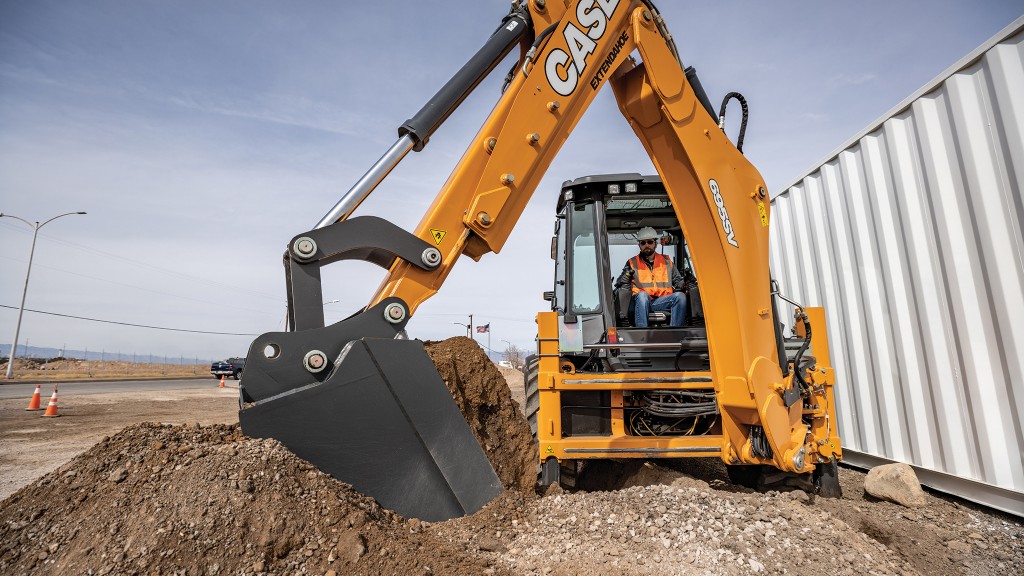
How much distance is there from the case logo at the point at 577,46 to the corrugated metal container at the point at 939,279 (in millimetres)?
2968

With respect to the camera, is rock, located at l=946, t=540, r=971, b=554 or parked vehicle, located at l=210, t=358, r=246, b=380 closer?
rock, located at l=946, t=540, r=971, b=554

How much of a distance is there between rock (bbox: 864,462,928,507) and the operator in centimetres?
216

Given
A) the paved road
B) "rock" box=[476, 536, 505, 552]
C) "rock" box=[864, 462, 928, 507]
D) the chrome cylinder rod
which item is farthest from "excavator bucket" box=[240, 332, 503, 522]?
the paved road

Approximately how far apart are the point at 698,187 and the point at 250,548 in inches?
110

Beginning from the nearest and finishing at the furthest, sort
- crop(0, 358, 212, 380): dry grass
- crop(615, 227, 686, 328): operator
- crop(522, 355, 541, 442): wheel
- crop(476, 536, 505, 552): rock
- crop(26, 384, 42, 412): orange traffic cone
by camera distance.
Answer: crop(476, 536, 505, 552): rock
crop(615, 227, 686, 328): operator
crop(522, 355, 541, 442): wheel
crop(26, 384, 42, 412): orange traffic cone
crop(0, 358, 212, 380): dry grass

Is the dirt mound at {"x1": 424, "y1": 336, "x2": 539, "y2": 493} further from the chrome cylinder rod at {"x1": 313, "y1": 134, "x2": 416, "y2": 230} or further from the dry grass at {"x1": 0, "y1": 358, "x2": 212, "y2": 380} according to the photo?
the dry grass at {"x1": 0, "y1": 358, "x2": 212, "y2": 380}

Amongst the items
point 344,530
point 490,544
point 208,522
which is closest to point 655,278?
point 490,544

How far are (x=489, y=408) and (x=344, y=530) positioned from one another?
2.25 metres

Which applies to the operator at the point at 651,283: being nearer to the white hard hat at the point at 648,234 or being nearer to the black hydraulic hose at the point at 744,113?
the white hard hat at the point at 648,234

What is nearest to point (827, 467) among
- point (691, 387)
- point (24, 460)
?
point (691, 387)

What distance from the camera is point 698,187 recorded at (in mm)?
3139

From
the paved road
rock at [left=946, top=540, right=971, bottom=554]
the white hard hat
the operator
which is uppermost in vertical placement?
the white hard hat

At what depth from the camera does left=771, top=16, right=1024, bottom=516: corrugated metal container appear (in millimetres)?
3805

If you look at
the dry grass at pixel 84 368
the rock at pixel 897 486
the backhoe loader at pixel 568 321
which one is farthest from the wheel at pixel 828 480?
the dry grass at pixel 84 368
